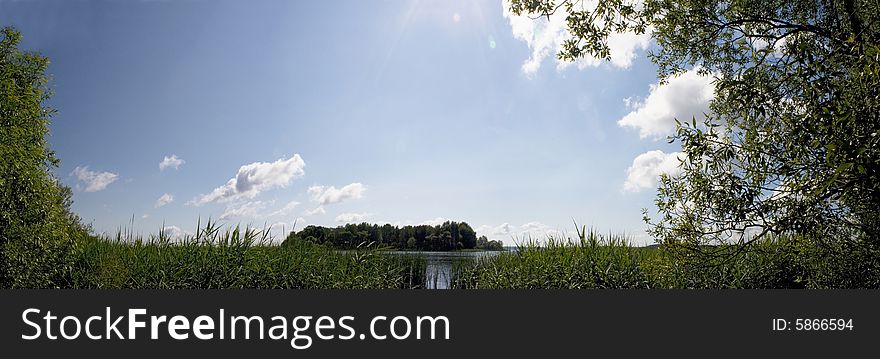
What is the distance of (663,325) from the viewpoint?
663cm

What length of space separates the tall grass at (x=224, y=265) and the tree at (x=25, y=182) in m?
0.99

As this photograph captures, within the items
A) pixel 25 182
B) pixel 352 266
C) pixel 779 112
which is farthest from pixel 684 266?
pixel 25 182

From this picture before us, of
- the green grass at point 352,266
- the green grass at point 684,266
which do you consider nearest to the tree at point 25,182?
the green grass at point 352,266

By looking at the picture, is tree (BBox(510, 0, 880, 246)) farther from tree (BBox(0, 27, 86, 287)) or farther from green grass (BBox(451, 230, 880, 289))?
tree (BBox(0, 27, 86, 287))

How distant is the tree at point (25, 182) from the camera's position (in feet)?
28.7

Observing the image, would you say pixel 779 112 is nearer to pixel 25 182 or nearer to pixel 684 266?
pixel 684 266

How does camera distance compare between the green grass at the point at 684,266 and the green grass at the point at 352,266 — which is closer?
the green grass at the point at 684,266

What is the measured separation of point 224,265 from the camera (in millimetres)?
9500

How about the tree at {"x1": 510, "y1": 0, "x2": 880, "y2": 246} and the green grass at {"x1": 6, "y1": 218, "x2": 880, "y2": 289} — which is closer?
the tree at {"x1": 510, "y1": 0, "x2": 880, "y2": 246}

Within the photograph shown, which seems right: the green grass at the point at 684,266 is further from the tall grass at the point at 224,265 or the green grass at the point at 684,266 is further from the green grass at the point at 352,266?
the tall grass at the point at 224,265

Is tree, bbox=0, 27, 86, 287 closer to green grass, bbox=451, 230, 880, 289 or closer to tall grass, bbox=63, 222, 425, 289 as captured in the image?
tall grass, bbox=63, 222, 425, 289

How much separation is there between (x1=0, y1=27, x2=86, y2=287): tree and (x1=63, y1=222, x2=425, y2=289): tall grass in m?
0.99

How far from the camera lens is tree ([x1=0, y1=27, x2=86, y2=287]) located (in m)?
8.76

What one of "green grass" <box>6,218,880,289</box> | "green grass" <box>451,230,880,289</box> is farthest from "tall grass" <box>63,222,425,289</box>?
"green grass" <box>451,230,880,289</box>
